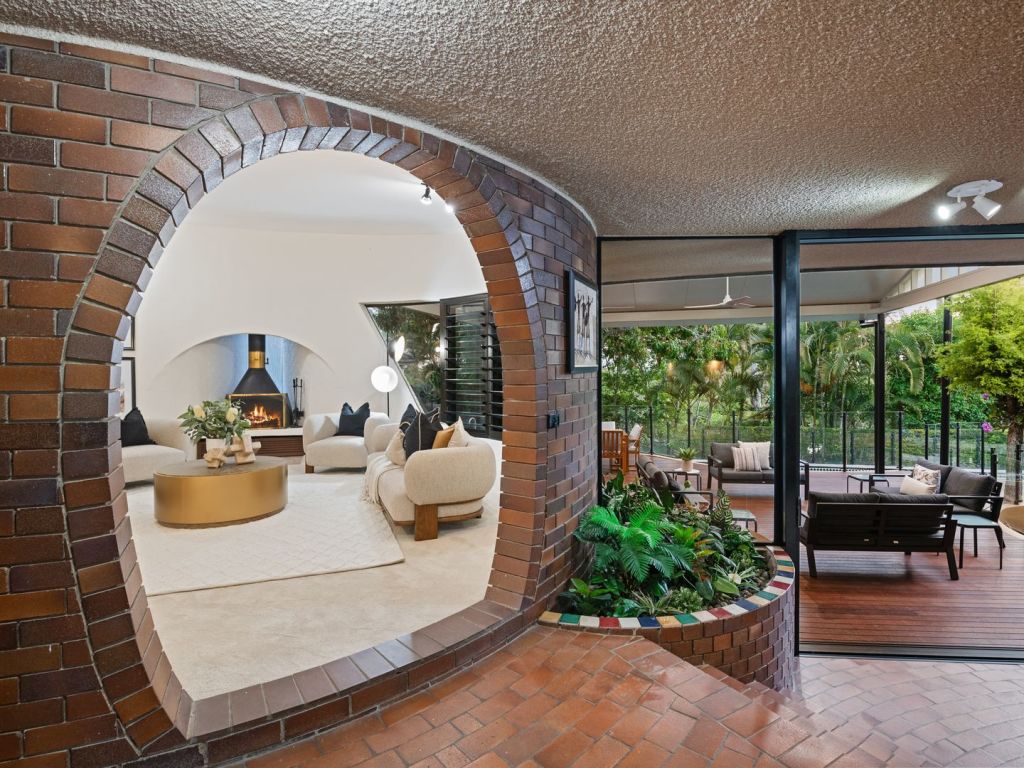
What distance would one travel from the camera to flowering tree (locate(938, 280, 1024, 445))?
7.23 metres

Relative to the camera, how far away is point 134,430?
583cm

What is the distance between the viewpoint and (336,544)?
381 cm

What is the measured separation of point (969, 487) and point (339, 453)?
6.68m

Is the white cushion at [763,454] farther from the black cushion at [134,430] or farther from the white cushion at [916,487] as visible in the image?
the black cushion at [134,430]

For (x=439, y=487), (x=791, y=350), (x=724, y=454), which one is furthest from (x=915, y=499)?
(x=439, y=487)

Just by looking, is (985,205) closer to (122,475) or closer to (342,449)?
(122,475)

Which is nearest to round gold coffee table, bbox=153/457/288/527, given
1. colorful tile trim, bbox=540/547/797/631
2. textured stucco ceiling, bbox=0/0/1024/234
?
colorful tile trim, bbox=540/547/797/631

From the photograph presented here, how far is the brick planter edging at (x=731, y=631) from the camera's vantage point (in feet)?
8.07

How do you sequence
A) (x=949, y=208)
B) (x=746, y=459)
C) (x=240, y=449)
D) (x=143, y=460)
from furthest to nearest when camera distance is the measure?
(x=746, y=459)
(x=143, y=460)
(x=240, y=449)
(x=949, y=208)

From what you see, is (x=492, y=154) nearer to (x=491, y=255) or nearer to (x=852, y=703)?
(x=491, y=255)

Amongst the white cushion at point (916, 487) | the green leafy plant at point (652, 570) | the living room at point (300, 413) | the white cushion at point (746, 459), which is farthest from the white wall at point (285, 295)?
the white cushion at point (916, 487)

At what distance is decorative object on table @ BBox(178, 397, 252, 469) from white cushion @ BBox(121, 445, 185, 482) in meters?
1.29

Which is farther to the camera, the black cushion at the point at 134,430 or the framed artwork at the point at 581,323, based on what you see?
the black cushion at the point at 134,430

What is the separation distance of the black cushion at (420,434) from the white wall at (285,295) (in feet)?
7.00
